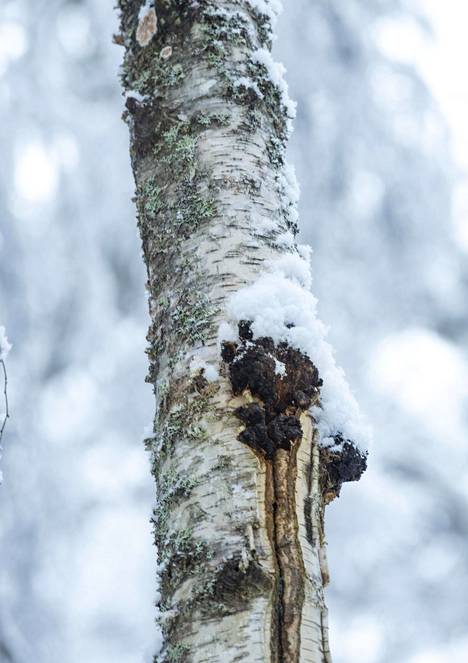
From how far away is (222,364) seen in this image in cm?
122

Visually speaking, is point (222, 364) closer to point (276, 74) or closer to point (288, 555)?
point (288, 555)

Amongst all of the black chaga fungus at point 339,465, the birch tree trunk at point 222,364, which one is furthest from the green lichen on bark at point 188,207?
the black chaga fungus at point 339,465

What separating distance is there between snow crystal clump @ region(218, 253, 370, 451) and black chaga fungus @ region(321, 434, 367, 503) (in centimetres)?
1

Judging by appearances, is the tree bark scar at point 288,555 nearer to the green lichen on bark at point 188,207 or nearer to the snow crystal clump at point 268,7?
the green lichen on bark at point 188,207

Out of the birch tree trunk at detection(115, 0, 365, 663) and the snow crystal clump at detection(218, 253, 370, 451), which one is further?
the snow crystal clump at detection(218, 253, 370, 451)

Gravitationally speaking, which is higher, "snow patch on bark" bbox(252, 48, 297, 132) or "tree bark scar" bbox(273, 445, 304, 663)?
"snow patch on bark" bbox(252, 48, 297, 132)

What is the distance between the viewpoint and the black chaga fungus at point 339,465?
1226 mm

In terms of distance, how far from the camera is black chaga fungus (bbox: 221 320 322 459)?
113cm

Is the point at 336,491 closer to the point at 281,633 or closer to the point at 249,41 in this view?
the point at 281,633

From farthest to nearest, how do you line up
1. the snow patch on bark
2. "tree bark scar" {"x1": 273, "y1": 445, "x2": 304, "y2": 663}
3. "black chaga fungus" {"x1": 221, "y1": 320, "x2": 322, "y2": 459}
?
the snow patch on bark → "black chaga fungus" {"x1": 221, "y1": 320, "x2": 322, "y2": 459} → "tree bark scar" {"x1": 273, "y1": 445, "x2": 304, "y2": 663}

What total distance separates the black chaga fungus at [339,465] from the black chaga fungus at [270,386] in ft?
0.30

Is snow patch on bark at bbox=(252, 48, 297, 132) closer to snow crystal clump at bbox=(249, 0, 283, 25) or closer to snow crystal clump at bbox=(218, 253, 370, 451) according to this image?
snow crystal clump at bbox=(249, 0, 283, 25)

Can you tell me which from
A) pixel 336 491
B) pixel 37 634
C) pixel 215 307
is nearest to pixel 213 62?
pixel 215 307

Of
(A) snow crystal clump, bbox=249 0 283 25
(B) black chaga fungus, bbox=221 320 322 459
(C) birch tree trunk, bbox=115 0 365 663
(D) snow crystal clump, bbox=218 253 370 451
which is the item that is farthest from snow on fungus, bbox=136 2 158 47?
(B) black chaga fungus, bbox=221 320 322 459
